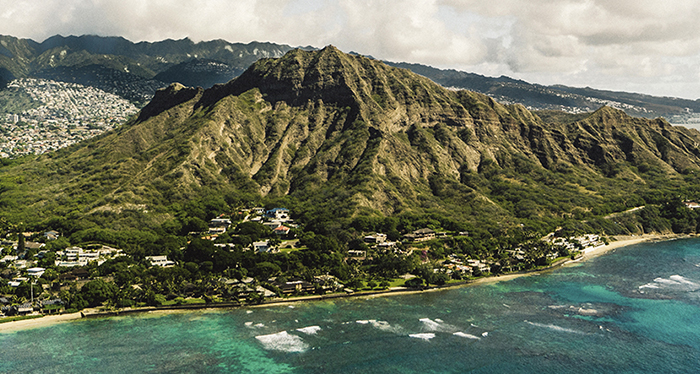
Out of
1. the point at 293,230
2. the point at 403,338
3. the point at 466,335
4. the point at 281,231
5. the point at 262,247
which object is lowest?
the point at 466,335

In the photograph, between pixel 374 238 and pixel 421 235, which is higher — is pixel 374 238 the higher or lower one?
the higher one

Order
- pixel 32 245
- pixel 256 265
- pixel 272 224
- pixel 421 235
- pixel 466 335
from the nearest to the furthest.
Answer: pixel 466 335, pixel 256 265, pixel 32 245, pixel 421 235, pixel 272 224

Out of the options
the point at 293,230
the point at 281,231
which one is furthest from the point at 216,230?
the point at 293,230

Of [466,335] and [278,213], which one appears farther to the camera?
[278,213]

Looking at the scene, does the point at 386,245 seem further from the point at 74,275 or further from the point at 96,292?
the point at 74,275

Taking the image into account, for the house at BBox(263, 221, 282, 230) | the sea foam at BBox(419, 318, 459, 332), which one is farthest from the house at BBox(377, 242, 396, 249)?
the sea foam at BBox(419, 318, 459, 332)

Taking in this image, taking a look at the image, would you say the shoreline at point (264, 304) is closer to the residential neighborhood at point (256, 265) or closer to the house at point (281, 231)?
the residential neighborhood at point (256, 265)

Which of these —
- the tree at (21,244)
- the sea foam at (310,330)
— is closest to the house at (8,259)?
the tree at (21,244)

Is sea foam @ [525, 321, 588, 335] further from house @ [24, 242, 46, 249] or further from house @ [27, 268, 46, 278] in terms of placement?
house @ [24, 242, 46, 249]
